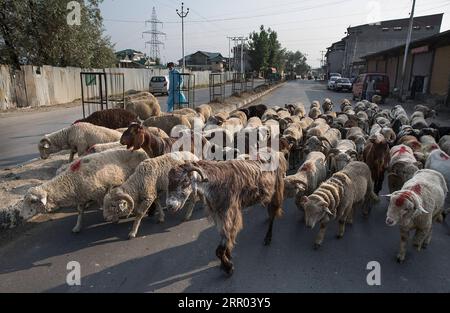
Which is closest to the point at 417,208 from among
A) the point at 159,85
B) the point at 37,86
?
the point at 37,86

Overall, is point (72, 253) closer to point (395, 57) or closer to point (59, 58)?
point (59, 58)

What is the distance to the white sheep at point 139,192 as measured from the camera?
4.93 meters

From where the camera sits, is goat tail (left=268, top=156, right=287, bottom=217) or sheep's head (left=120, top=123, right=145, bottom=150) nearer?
goat tail (left=268, top=156, right=287, bottom=217)

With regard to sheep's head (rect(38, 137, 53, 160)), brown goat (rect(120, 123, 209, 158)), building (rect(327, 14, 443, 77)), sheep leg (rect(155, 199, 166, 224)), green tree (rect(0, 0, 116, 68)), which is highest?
building (rect(327, 14, 443, 77))

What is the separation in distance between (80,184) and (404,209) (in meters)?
4.59

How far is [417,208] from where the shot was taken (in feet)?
14.2

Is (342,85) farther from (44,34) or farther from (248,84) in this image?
(44,34)

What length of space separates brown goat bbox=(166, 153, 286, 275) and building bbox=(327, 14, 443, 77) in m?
56.2

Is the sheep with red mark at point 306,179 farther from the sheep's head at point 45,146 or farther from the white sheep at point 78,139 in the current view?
the sheep's head at point 45,146

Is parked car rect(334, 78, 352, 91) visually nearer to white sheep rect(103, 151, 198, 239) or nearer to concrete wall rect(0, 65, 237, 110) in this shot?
concrete wall rect(0, 65, 237, 110)

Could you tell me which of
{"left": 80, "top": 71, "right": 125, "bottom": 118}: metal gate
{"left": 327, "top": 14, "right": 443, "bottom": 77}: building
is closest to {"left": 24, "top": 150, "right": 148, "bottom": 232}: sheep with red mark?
{"left": 80, "top": 71, "right": 125, "bottom": 118}: metal gate

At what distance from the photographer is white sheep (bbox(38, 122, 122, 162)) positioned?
7.41 m

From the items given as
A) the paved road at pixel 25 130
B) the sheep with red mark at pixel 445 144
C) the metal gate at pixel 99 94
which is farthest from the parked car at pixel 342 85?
the sheep with red mark at pixel 445 144

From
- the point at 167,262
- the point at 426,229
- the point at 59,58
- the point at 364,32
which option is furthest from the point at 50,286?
the point at 364,32
